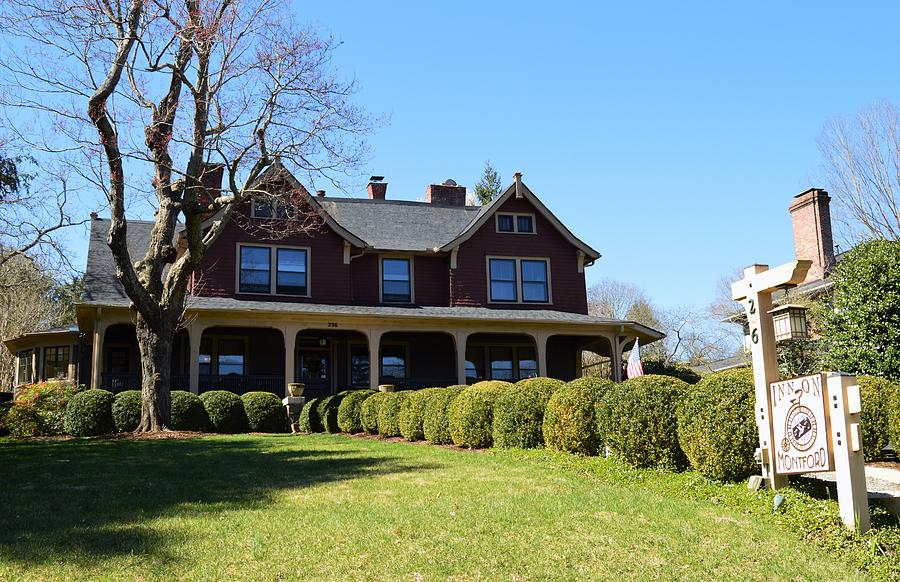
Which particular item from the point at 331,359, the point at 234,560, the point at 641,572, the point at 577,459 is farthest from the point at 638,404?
the point at 331,359

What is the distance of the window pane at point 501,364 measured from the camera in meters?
26.4

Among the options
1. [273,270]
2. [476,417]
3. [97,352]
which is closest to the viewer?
[476,417]

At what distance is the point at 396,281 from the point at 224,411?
8.06 metres

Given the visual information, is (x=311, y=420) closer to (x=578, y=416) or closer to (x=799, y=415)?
(x=578, y=416)

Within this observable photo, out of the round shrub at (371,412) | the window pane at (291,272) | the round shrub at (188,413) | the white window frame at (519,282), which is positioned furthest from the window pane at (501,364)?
the round shrub at (188,413)

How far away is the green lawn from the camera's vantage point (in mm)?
5484

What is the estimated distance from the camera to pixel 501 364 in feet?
86.9

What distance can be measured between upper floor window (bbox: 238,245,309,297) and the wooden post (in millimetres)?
17510

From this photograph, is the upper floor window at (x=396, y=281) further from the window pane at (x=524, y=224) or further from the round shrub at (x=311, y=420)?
the round shrub at (x=311, y=420)

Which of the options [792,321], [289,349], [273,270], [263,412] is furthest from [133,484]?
[273,270]

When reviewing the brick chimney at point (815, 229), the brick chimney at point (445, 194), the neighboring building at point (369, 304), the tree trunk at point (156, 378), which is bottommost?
the tree trunk at point (156, 378)

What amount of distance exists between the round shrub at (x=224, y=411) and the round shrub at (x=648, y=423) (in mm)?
11501

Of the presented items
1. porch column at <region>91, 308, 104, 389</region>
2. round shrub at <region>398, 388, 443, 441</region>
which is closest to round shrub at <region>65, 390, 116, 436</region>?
porch column at <region>91, 308, 104, 389</region>

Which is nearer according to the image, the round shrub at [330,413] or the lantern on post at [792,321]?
the lantern on post at [792,321]
